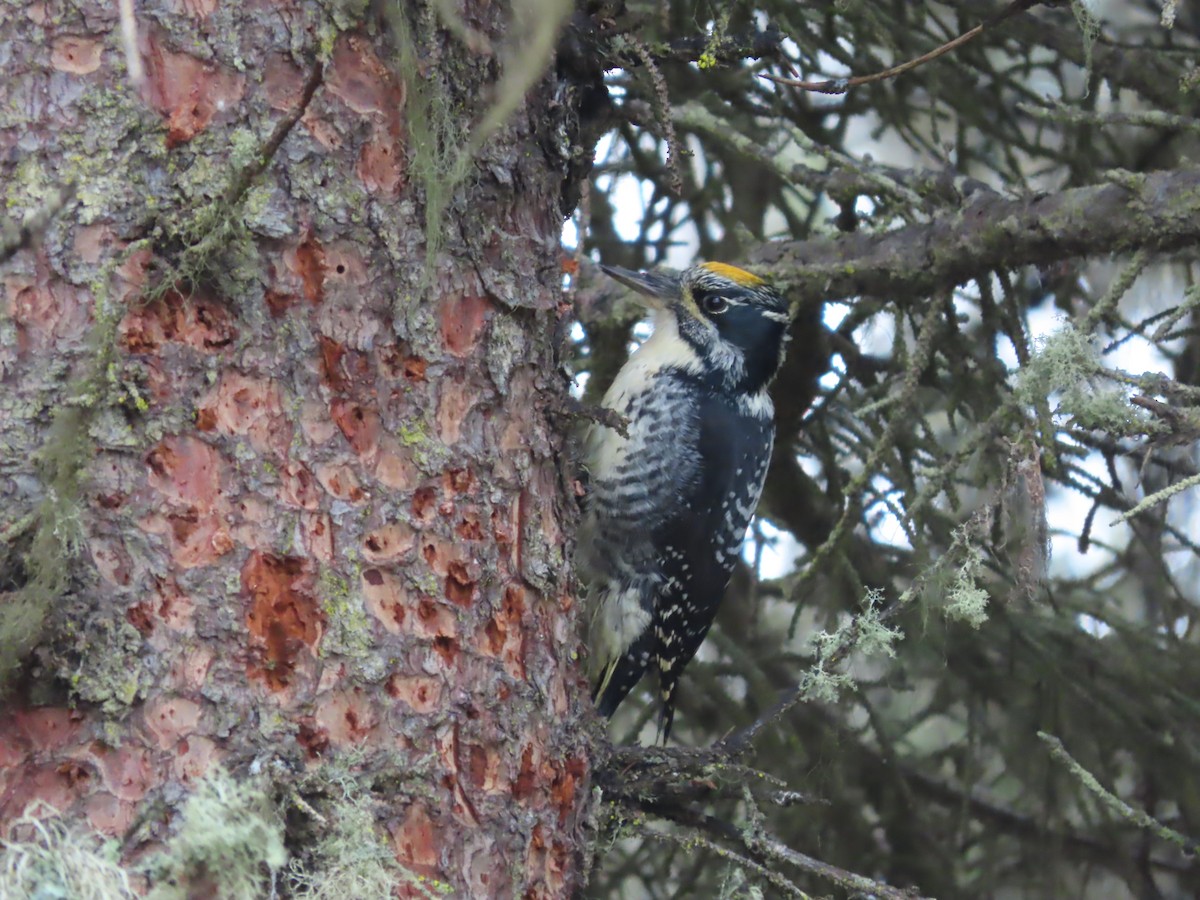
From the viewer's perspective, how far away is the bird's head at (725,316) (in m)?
4.15

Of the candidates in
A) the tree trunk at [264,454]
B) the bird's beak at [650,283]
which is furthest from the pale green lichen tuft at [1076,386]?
the bird's beak at [650,283]

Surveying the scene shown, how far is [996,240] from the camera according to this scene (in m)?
3.34

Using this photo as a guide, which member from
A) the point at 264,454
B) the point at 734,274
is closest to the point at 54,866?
the point at 264,454

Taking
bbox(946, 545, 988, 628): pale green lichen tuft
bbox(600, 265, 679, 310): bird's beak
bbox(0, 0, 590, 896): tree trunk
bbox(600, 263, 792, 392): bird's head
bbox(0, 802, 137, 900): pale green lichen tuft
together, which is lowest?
bbox(0, 802, 137, 900): pale green lichen tuft

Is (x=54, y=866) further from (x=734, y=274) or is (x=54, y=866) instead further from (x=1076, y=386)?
(x=734, y=274)

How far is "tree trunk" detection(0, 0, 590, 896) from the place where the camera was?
2014 mm

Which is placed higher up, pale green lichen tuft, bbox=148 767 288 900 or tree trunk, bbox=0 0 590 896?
tree trunk, bbox=0 0 590 896

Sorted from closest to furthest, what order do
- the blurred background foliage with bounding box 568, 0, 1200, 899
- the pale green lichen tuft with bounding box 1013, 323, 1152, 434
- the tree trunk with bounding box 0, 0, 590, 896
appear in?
the tree trunk with bounding box 0, 0, 590, 896
the pale green lichen tuft with bounding box 1013, 323, 1152, 434
the blurred background foliage with bounding box 568, 0, 1200, 899

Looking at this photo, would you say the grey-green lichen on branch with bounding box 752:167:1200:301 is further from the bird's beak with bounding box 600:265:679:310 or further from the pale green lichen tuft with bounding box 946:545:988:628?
the pale green lichen tuft with bounding box 946:545:988:628

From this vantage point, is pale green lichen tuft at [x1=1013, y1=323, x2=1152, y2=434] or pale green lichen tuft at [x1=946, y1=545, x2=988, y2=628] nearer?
pale green lichen tuft at [x1=946, y1=545, x2=988, y2=628]

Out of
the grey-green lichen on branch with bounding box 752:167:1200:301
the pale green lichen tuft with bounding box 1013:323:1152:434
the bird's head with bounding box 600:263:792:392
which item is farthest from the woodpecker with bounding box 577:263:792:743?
the pale green lichen tuft with bounding box 1013:323:1152:434

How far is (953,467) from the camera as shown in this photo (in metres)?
3.00

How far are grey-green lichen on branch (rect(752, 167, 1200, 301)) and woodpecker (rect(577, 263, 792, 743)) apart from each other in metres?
0.41

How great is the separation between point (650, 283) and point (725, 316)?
1.11 feet
